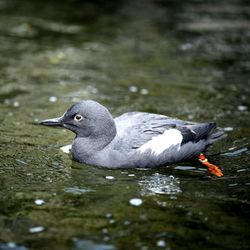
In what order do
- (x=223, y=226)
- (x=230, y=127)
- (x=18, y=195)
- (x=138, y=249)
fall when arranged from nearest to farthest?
(x=138, y=249) < (x=223, y=226) < (x=18, y=195) < (x=230, y=127)

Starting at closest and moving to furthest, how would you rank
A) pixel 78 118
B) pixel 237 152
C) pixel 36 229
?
pixel 36 229 < pixel 78 118 < pixel 237 152

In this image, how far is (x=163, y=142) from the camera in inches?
298

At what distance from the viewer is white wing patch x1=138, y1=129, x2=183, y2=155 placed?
750 cm

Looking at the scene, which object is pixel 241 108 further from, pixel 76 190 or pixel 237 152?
pixel 76 190

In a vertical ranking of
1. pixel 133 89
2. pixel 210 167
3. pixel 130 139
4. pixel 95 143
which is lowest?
pixel 133 89

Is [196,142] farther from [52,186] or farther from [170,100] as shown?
[170,100]

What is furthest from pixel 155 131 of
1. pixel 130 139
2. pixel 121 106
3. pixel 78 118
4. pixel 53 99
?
pixel 53 99

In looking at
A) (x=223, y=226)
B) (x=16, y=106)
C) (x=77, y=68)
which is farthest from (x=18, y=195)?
(x=77, y=68)

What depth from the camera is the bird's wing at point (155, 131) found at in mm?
7527

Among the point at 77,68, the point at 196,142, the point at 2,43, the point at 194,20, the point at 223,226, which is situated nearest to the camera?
the point at 223,226

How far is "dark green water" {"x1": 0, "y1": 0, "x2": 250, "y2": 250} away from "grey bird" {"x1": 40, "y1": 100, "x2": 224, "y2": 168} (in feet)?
0.51

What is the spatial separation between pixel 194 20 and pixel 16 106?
8.76 metres

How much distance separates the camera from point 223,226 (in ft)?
19.7

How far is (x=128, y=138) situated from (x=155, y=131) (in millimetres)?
393
